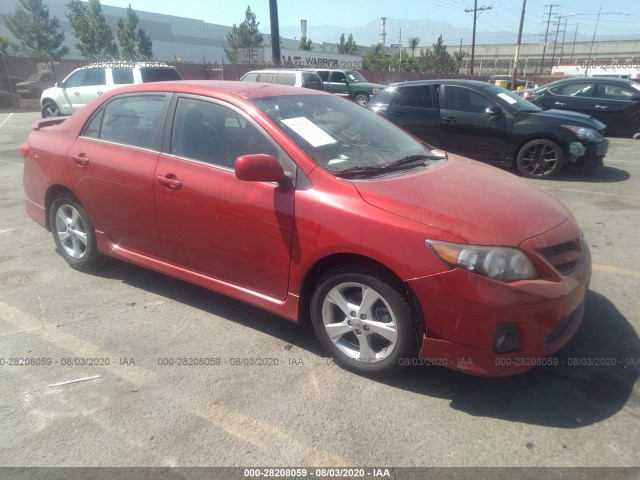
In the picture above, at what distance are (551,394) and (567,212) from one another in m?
1.13

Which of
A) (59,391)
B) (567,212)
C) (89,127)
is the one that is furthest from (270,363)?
(89,127)

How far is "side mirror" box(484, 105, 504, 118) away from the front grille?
5.36m

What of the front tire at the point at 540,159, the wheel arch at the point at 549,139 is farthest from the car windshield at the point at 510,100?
the front tire at the point at 540,159

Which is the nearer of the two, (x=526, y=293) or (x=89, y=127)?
(x=526, y=293)

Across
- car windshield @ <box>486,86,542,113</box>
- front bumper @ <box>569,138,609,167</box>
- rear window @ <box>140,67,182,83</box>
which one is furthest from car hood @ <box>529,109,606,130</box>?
rear window @ <box>140,67,182,83</box>

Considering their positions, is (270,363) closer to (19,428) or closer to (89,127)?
(19,428)

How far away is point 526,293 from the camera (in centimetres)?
236

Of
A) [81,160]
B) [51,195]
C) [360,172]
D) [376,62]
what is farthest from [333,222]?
[376,62]

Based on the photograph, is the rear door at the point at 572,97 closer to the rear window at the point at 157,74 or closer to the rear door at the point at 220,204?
the rear window at the point at 157,74

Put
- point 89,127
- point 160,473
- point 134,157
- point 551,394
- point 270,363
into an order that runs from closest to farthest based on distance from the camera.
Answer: point 160,473 < point 551,394 < point 270,363 < point 134,157 < point 89,127

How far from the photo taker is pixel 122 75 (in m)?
13.7

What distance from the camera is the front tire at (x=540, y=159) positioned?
24.6ft

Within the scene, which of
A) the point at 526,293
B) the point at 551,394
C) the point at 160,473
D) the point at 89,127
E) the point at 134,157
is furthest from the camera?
the point at 89,127

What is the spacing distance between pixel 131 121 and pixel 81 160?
55 cm
